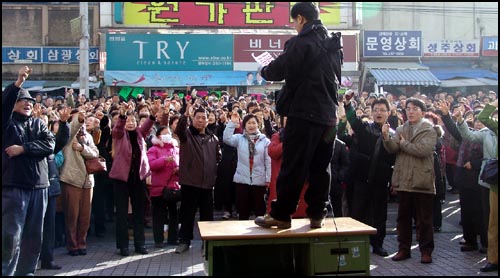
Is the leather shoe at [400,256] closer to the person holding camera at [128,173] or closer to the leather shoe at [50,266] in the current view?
the person holding camera at [128,173]

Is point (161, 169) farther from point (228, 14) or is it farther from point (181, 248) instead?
point (228, 14)

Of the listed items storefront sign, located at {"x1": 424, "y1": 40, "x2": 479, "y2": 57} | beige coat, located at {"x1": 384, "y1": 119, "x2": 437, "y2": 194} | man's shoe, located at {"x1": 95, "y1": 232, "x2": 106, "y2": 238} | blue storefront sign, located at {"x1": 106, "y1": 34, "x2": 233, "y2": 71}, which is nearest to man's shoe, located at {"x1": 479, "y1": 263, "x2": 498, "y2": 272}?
beige coat, located at {"x1": 384, "y1": 119, "x2": 437, "y2": 194}

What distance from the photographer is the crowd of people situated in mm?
6262

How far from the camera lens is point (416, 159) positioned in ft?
23.3

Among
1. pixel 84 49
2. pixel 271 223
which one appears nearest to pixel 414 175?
pixel 271 223

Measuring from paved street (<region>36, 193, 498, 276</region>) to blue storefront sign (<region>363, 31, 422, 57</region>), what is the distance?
18.7 meters

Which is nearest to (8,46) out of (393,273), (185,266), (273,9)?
(273,9)

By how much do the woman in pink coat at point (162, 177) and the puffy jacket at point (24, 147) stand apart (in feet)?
6.43

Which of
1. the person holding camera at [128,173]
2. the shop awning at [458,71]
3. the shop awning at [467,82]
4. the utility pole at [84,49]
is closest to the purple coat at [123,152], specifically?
the person holding camera at [128,173]

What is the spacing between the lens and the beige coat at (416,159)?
7016mm

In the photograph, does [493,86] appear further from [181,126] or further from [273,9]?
[181,126]

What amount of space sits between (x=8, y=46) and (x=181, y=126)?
22.1 meters

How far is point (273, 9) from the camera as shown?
25.2 metres

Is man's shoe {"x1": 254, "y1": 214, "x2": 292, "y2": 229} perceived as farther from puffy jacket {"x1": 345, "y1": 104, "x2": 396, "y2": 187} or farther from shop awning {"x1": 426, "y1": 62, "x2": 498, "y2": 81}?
shop awning {"x1": 426, "y1": 62, "x2": 498, "y2": 81}
